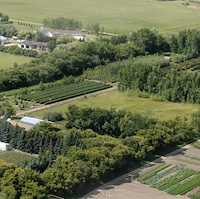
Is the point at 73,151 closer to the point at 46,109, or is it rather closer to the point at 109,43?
the point at 46,109

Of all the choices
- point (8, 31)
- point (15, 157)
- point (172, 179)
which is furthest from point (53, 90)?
point (8, 31)

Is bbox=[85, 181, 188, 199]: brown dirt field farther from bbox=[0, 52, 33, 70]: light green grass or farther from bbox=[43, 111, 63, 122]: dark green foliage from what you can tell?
bbox=[0, 52, 33, 70]: light green grass

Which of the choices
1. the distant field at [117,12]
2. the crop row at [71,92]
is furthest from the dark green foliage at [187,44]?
the crop row at [71,92]

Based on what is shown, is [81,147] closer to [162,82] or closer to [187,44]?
[162,82]

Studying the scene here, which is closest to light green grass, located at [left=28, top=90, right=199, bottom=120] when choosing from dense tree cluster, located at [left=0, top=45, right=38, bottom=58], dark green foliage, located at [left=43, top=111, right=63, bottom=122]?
dark green foliage, located at [left=43, top=111, right=63, bottom=122]

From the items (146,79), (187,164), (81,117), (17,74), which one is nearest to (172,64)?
(146,79)

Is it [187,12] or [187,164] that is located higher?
[187,12]
